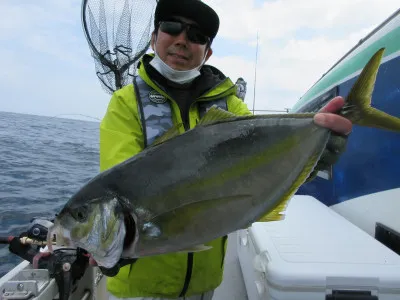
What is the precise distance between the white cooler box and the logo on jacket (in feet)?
4.50

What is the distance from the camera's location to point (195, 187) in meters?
1.72

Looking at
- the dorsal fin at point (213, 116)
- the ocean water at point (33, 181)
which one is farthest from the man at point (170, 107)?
the ocean water at point (33, 181)

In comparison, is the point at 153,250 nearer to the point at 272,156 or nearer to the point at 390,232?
the point at 272,156

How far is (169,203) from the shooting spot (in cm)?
169

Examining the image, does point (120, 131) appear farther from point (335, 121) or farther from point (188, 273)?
point (335, 121)

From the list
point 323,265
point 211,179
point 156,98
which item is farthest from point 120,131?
point 323,265

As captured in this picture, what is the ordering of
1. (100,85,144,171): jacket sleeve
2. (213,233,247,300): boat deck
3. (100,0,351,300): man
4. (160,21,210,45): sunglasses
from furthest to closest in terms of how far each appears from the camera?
(213,233,247,300): boat deck < (160,21,210,45): sunglasses < (100,0,351,300): man < (100,85,144,171): jacket sleeve

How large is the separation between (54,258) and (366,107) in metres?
2.93

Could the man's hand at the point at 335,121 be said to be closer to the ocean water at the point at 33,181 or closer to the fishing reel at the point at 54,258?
the fishing reel at the point at 54,258

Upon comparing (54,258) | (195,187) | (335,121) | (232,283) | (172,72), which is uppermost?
(172,72)

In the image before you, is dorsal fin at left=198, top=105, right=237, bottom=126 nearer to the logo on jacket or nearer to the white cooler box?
the logo on jacket

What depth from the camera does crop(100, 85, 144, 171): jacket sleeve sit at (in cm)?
216

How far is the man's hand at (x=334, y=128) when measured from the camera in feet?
6.33

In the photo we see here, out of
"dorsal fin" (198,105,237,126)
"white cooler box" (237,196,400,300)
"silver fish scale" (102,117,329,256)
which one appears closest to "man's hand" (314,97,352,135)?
"silver fish scale" (102,117,329,256)
